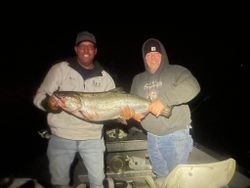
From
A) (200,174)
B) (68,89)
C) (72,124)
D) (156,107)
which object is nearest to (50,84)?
(68,89)

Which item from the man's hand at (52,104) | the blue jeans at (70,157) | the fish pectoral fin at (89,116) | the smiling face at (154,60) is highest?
the smiling face at (154,60)

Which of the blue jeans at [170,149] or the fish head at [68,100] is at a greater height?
the fish head at [68,100]

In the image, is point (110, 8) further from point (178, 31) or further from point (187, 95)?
point (187, 95)

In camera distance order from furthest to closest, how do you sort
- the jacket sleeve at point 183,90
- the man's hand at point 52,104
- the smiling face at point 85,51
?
the smiling face at point 85,51 < the jacket sleeve at point 183,90 < the man's hand at point 52,104

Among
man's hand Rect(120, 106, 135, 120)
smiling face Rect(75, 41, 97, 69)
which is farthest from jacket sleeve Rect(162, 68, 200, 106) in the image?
smiling face Rect(75, 41, 97, 69)

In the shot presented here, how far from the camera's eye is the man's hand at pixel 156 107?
13.3 feet

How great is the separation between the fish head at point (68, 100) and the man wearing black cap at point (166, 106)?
722mm

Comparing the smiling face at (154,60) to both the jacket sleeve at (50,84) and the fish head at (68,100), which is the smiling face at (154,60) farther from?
the jacket sleeve at (50,84)

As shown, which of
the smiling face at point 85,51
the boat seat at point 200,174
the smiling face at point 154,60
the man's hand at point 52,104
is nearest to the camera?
the boat seat at point 200,174

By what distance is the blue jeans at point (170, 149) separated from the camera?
4137 millimetres

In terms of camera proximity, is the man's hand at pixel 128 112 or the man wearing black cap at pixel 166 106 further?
the man's hand at pixel 128 112

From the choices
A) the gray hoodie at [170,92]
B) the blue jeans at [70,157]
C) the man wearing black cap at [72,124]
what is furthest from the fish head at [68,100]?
the gray hoodie at [170,92]

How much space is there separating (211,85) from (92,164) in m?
18.6

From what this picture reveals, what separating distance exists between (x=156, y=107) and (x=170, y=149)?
587 mm
